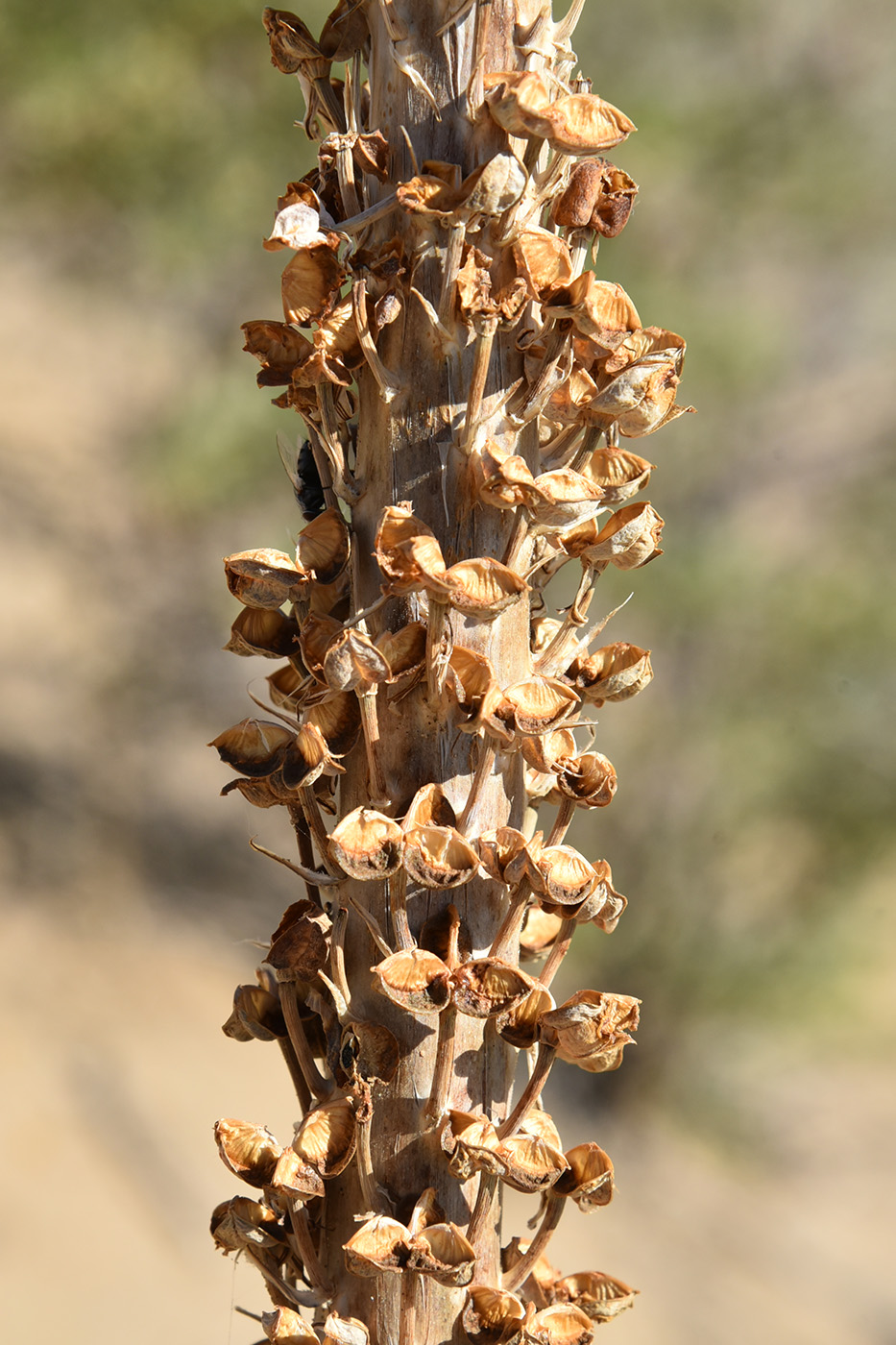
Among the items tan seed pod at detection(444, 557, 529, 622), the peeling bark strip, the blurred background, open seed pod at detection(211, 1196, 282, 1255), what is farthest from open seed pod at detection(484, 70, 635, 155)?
the blurred background

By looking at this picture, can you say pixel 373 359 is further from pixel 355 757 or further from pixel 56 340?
pixel 56 340

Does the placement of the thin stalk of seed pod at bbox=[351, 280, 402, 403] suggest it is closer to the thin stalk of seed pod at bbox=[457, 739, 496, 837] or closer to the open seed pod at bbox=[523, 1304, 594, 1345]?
the thin stalk of seed pod at bbox=[457, 739, 496, 837]

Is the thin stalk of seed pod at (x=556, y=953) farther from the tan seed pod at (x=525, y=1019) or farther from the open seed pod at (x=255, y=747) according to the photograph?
the open seed pod at (x=255, y=747)

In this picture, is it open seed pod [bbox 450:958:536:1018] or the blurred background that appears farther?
the blurred background

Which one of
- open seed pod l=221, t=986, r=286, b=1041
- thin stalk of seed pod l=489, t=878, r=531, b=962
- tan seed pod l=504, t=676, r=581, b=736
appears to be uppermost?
tan seed pod l=504, t=676, r=581, b=736

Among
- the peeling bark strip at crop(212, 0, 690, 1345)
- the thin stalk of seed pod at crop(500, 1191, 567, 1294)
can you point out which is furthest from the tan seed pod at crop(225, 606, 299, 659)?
the thin stalk of seed pod at crop(500, 1191, 567, 1294)

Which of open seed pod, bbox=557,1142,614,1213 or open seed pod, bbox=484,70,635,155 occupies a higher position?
open seed pod, bbox=484,70,635,155

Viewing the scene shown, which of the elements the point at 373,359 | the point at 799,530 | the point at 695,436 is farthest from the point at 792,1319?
the point at 373,359
